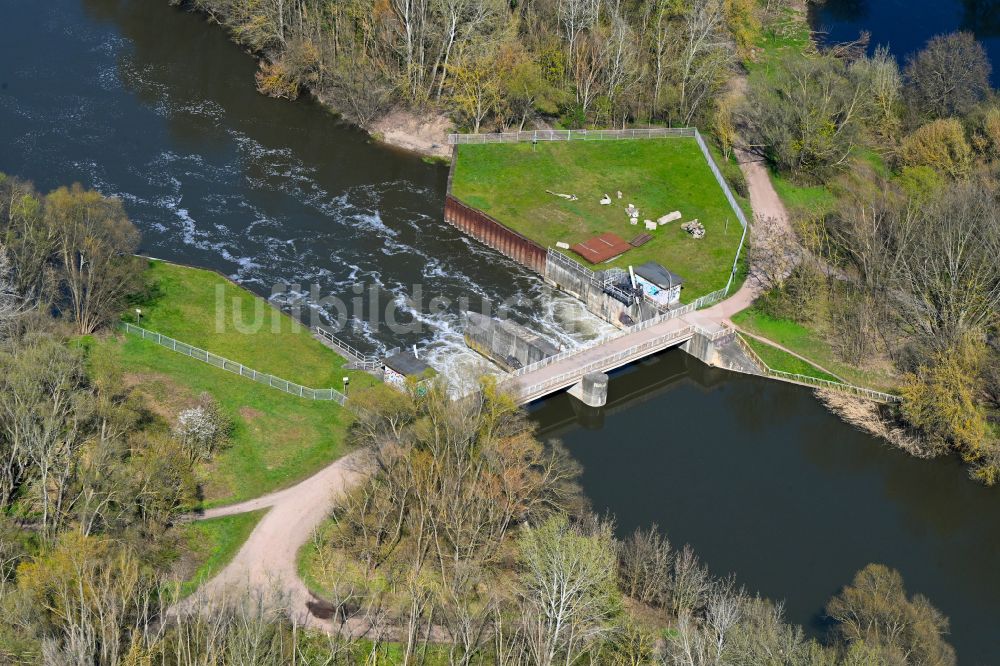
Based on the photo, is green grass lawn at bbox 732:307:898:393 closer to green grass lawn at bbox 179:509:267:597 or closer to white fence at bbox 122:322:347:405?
white fence at bbox 122:322:347:405

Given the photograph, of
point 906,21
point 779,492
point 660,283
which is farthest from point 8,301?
point 906,21

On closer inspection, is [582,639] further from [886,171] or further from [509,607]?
[886,171]

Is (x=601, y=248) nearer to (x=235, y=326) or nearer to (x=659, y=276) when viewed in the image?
(x=659, y=276)

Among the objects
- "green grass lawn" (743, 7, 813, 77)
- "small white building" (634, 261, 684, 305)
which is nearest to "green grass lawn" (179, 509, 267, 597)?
"small white building" (634, 261, 684, 305)

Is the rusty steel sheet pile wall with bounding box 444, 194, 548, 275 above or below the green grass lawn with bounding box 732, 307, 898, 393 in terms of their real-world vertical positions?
above

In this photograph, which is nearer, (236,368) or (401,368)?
(401,368)

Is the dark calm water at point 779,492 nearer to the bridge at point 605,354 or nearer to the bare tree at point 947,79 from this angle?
the bridge at point 605,354

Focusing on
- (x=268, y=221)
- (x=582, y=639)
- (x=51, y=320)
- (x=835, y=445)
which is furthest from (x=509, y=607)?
(x=268, y=221)
